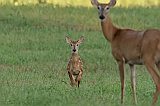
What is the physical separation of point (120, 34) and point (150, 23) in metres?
13.9

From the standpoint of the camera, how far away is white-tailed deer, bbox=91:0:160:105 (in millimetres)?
13711

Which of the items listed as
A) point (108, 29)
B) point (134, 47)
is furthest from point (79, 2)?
point (134, 47)

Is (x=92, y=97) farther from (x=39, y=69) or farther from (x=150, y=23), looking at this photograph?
(x=150, y=23)

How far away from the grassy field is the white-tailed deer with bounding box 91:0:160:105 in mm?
587

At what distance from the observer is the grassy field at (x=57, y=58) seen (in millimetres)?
14445

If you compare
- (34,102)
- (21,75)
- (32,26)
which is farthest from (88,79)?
(32,26)

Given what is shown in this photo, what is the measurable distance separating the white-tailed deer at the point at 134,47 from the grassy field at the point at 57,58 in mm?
587

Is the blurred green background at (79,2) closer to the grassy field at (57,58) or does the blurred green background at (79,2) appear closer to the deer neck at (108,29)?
the grassy field at (57,58)

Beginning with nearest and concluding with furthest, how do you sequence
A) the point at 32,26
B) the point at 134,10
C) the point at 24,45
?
the point at 24,45
the point at 32,26
the point at 134,10

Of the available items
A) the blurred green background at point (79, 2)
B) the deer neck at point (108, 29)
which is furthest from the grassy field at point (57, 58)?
the blurred green background at point (79, 2)

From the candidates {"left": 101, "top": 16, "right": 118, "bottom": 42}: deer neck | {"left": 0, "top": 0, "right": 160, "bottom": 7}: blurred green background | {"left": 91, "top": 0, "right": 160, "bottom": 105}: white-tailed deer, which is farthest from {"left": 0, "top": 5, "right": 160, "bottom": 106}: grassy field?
{"left": 0, "top": 0, "right": 160, "bottom": 7}: blurred green background

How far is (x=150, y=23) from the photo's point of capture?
28.6 m

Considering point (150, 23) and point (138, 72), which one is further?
point (150, 23)

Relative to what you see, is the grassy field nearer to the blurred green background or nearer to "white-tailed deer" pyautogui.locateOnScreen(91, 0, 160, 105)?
"white-tailed deer" pyautogui.locateOnScreen(91, 0, 160, 105)
